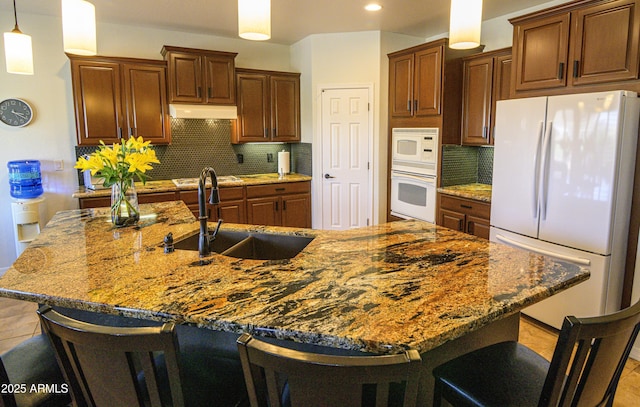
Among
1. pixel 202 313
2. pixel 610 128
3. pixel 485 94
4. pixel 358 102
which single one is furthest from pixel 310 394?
pixel 358 102

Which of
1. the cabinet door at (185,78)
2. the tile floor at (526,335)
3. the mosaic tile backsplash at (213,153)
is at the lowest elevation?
the tile floor at (526,335)

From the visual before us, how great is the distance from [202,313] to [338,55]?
4258 mm

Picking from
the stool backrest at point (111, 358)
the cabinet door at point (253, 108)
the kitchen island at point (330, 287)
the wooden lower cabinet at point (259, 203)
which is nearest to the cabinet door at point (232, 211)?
the wooden lower cabinet at point (259, 203)

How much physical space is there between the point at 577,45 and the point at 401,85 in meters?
1.96

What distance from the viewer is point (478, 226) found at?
147 inches

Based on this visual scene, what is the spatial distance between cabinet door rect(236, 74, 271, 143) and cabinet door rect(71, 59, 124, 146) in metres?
1.33

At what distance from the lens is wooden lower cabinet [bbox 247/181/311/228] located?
4.89 metres

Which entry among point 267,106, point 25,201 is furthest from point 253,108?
point 25,201

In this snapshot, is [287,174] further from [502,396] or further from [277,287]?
[502,396]

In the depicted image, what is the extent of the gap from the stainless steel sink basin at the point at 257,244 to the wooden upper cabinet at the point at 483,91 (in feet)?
8.36

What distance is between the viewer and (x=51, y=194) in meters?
4.38

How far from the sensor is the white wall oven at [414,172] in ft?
14.0

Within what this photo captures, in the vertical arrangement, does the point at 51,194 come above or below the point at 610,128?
below

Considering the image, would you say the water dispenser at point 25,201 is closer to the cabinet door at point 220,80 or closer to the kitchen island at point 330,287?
the cabinet door at point 220,80
